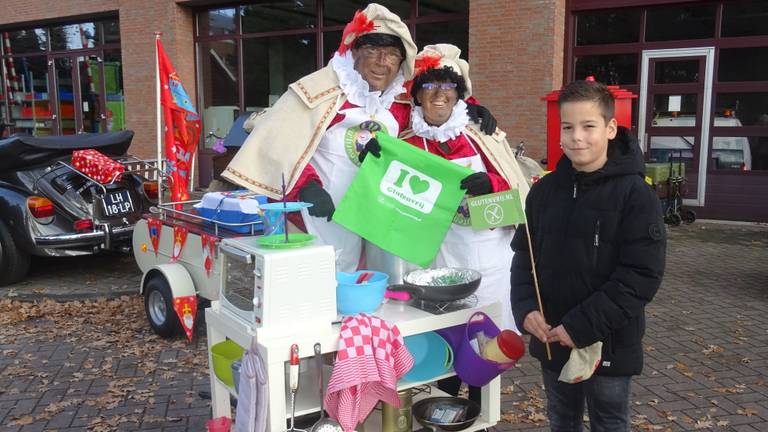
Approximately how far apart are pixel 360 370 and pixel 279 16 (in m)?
11.2

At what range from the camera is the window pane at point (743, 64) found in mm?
9484

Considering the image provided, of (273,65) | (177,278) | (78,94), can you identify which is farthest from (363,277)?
(78,94)

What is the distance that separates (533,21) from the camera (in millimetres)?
9703

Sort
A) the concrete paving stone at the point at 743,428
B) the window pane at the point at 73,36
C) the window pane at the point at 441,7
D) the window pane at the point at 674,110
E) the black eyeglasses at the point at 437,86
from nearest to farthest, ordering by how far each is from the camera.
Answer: the black eyeglasses at the point at 437,86, the concrete paving stone at the point at 743,428, the window pane at the point at 674,110, the window pane at the point at 441,7, the window pane at the point at 73,36

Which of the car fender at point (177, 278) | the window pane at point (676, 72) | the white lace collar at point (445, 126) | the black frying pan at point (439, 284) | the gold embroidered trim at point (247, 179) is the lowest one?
the car fender at point (177, 278)

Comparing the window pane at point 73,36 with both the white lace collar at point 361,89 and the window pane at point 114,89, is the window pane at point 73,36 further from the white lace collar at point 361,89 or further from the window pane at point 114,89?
the white lace collar at point 361,89

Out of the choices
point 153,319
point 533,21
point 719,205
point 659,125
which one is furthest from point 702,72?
point 153,319

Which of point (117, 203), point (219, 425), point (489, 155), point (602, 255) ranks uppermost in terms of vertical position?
point (489, 155)

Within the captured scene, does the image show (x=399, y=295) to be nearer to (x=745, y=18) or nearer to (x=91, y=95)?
(x=745, y=18)

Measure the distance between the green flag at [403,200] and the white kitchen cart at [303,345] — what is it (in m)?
0.38

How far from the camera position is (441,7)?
10.9 meters

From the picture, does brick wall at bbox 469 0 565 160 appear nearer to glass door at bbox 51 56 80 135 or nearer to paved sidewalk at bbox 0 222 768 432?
paved sidewalk at bbox 0 222 768 432

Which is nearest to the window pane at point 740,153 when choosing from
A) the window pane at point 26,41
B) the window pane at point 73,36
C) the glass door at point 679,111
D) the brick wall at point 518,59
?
the glass door at point 679,111

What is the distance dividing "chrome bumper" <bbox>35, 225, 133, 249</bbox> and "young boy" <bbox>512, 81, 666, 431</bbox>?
16.4ft
